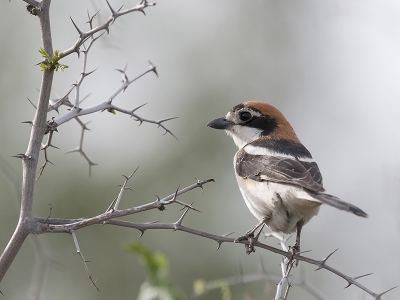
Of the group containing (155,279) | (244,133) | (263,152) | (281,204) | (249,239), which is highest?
(244,133)

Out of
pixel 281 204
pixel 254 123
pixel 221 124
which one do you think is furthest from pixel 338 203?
pixel 221 124

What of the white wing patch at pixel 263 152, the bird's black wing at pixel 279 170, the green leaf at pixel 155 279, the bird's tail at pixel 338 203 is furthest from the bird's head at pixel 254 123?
the green leaf at pixel 155 279

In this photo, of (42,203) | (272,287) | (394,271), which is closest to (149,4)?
(272,287)

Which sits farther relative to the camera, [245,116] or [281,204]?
[245,116]

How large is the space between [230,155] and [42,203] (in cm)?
335

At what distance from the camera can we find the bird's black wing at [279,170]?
4.37 m

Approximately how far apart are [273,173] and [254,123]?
122 centimetres

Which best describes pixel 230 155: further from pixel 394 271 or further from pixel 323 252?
pixel 394 271

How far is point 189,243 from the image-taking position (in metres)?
9.72

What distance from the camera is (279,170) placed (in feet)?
15.4

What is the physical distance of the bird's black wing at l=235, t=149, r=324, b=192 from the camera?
14.3 feet

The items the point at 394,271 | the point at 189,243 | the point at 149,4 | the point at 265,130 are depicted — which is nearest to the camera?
the point at 149,4

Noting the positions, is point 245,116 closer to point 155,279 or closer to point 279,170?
point 279,170

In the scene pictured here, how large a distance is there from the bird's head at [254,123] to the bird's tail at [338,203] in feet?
5.49
